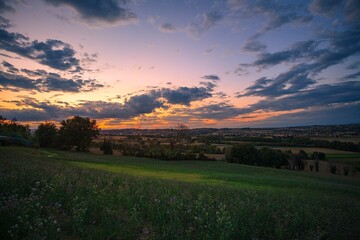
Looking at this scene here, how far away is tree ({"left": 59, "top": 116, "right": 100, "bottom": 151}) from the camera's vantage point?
107688 mm

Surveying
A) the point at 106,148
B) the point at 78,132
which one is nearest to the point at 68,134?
the point at 78,132

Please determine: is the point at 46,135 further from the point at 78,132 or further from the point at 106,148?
the point at 106,148

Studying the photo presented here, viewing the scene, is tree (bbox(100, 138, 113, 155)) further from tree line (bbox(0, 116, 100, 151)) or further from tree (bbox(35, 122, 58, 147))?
tree (bbox(35, 122, 58, 147))

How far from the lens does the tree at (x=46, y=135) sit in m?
110

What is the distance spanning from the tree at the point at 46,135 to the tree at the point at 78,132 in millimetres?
3644

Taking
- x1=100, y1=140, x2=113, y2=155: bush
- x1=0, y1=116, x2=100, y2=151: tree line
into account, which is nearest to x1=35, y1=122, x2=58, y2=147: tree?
x1=0, y1=116, x2=100, y2=151: tree line

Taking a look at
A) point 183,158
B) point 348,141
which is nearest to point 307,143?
point 348,141

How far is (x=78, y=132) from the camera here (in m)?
108

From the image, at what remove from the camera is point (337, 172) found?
82562mm

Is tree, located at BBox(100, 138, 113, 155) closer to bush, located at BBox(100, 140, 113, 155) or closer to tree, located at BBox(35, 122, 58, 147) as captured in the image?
bush, located at BBox(100, 140, 113, 155)

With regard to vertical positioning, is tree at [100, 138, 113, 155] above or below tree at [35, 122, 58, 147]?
below

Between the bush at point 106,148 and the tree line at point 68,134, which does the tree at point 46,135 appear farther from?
the bush at point 106,148

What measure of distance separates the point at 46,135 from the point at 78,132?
49.8 ft

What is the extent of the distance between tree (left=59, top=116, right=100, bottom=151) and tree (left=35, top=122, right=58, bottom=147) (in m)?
3.64
